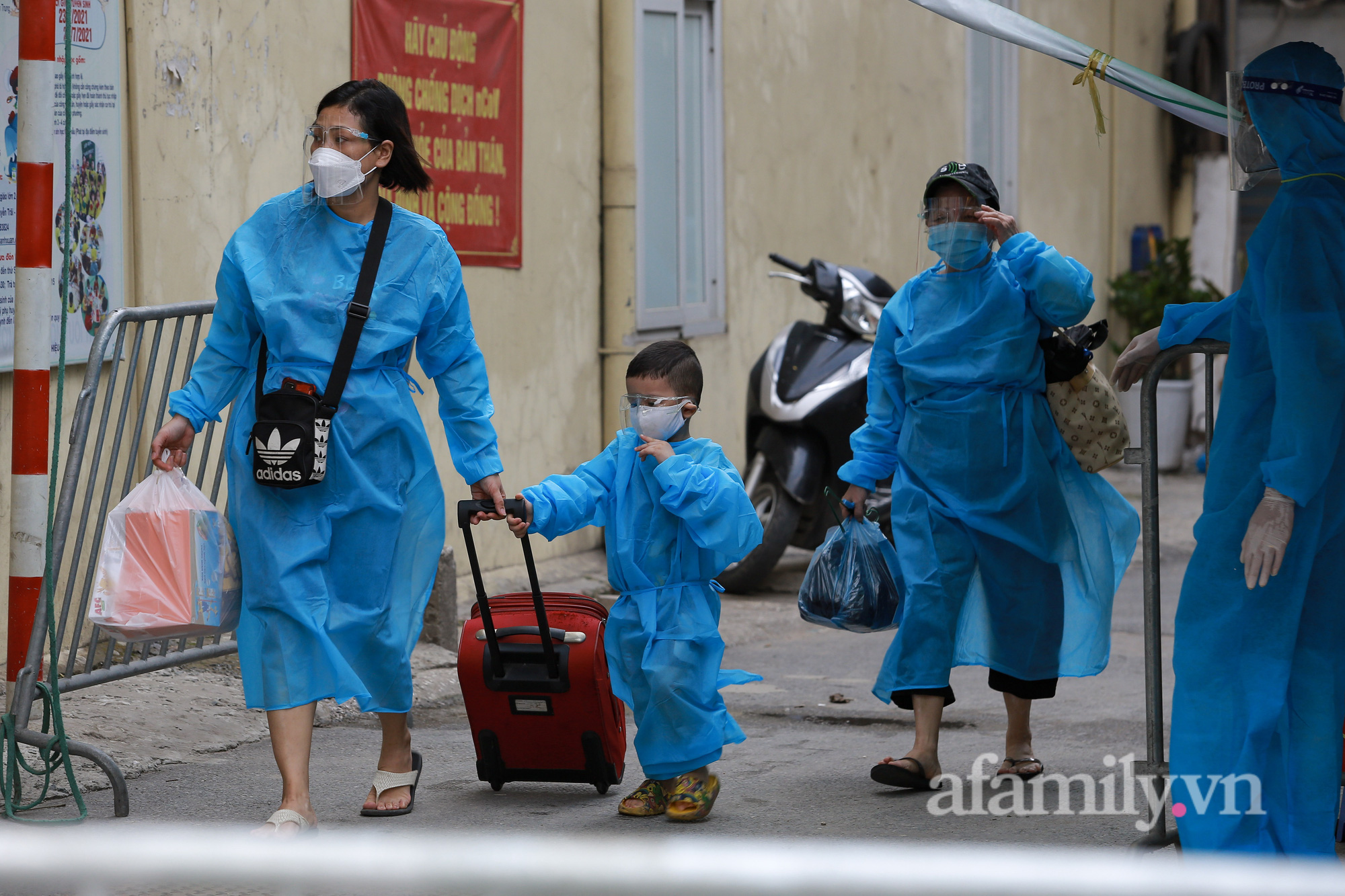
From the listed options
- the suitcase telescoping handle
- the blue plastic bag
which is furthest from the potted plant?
the suitcase telescoping handle

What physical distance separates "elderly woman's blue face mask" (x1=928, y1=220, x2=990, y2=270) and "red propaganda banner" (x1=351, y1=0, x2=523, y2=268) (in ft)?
9.58

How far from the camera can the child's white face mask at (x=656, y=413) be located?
3945 mm

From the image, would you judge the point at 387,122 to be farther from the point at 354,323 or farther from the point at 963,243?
the point at 963,243

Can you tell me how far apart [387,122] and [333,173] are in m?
0.20

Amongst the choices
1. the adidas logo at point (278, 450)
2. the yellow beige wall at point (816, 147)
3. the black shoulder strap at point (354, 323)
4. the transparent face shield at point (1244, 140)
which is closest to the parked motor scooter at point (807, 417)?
the yellow beige wall at point (816, 147)

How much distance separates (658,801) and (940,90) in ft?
29.4

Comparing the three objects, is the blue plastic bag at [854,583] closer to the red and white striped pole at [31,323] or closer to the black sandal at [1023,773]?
the black sandal at [1023,773]

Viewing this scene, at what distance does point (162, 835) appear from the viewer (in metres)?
1.15

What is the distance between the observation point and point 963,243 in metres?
4.25

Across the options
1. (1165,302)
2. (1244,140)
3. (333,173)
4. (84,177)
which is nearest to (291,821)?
(333,173)

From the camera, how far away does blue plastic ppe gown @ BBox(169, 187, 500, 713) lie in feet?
12.2

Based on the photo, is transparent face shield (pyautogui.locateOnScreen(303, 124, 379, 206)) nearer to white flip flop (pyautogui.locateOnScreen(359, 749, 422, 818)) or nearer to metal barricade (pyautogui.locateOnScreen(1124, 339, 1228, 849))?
white flip flop (pyautogui.locateOnScreen(359, 749, 422, 818))

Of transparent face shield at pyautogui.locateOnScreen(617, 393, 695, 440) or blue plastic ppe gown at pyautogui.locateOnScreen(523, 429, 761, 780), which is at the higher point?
transparent face shield at pyautogui.locateOnScreen(617, 393, 695, 440)

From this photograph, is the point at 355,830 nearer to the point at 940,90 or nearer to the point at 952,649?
the point at 952,649
